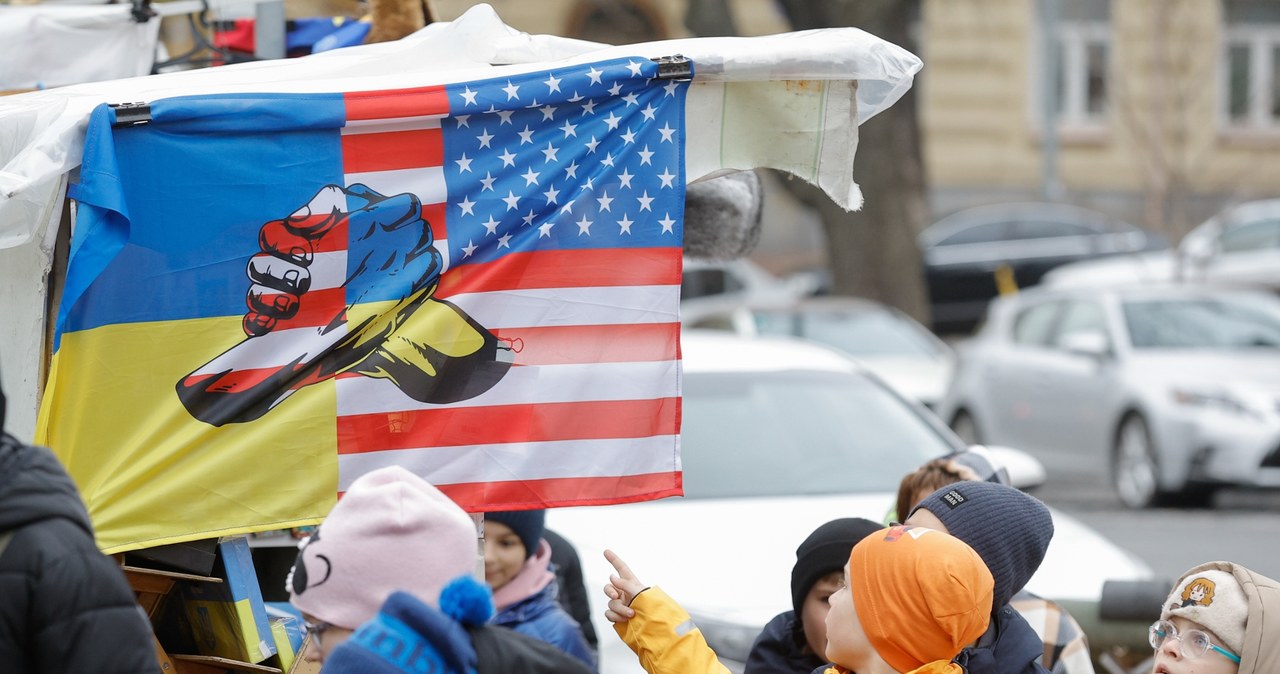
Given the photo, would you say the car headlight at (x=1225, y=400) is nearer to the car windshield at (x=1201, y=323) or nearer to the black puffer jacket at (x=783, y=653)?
the car windshield at (x=1201, y=323)

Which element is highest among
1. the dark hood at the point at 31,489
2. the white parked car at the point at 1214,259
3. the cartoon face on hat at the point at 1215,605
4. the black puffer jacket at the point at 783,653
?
the dark hood at the point at 31,489

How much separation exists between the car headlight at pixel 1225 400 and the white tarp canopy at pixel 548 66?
820 centimetres

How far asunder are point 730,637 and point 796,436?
175 cm

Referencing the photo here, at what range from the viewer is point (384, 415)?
3.71 metres

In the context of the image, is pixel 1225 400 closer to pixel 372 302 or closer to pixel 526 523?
pixel 526 523

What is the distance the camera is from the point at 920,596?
3.02m

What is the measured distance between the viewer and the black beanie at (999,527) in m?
3.40

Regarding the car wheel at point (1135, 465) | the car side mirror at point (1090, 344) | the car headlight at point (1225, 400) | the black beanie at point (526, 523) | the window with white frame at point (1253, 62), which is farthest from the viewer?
the window with white frame at point (1253, 62)

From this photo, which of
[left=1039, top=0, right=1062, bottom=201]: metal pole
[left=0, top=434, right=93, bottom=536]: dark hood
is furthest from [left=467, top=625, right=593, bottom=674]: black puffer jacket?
[left=1039, top=0, right=1062, bottom=201]: metal pole

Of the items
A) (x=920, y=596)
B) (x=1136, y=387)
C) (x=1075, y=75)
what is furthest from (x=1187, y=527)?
(x=1075, y=75)

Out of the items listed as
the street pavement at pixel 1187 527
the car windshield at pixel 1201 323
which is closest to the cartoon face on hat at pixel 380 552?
the street pavement at pixel 1187 527

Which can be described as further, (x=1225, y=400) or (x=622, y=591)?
(x=1225, y=400)

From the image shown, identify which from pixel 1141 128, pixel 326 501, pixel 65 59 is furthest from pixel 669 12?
pixel 326 501

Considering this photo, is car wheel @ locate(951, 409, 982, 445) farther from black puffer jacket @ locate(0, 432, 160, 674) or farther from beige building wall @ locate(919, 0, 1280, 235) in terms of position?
beige building wall @ locate(919, 0, 1280, 235)
